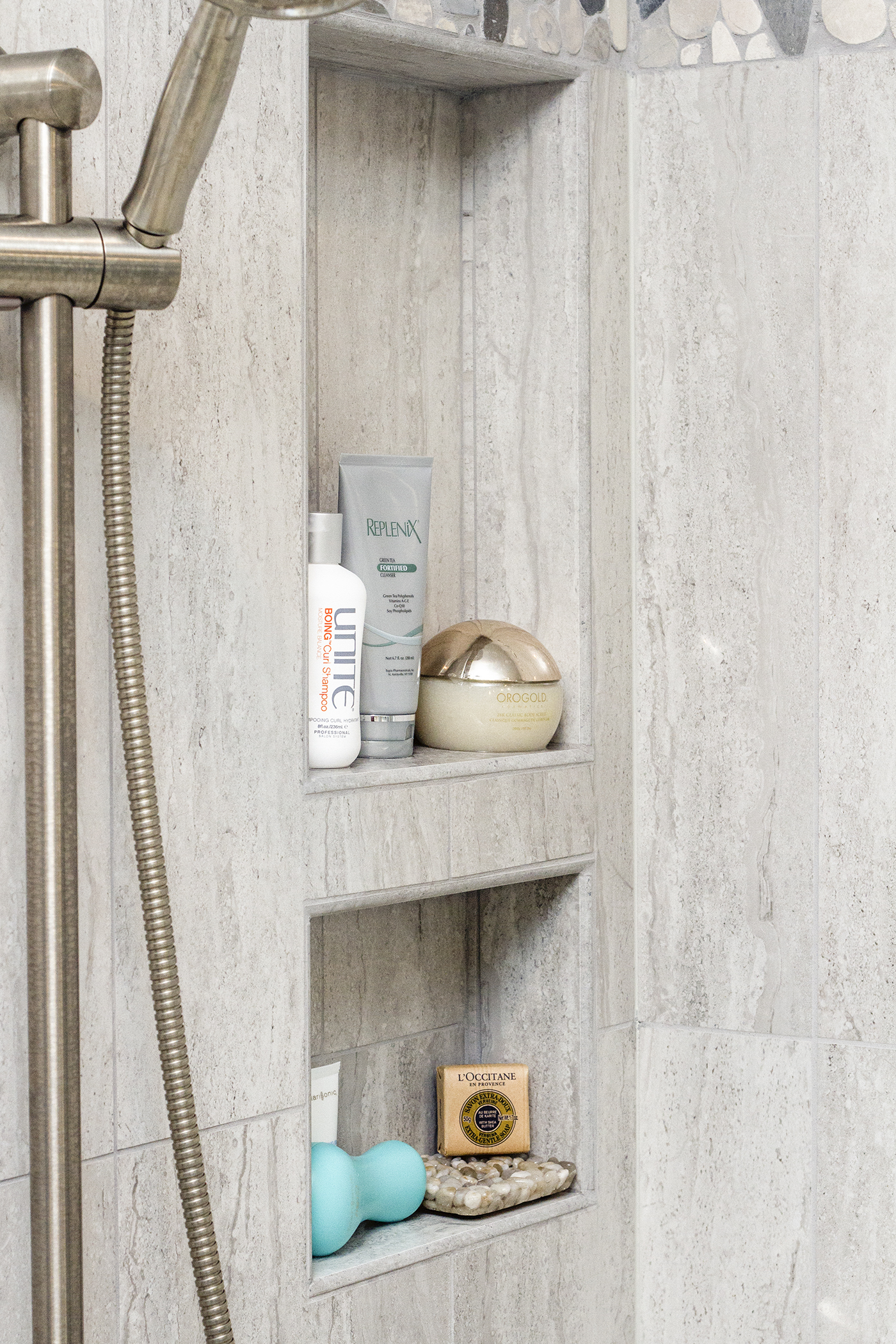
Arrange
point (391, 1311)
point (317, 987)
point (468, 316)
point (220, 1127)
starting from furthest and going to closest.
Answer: point (468, 316) < point (317, 987) < point (391, 1311) < point (220, 1127)

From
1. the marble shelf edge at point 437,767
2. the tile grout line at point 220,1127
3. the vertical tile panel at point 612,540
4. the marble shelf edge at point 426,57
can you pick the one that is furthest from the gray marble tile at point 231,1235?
the marble shelf edge at point 426,57

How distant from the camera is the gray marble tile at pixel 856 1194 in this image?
1122 mm

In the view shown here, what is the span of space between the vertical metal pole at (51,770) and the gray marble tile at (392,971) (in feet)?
1.41

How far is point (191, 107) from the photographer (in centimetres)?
61

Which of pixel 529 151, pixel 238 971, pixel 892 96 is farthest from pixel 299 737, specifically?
pixel 892 96

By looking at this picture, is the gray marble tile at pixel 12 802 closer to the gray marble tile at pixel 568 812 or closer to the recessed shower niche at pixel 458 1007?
the recessed shower niche at pixel 458 1007

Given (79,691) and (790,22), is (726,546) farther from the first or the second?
(79,691)

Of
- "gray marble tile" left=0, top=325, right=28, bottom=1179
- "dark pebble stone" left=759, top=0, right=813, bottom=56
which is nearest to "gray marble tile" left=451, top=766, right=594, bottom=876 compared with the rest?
"gray marble tile" left=0, top=325, right=28, bottom=1179

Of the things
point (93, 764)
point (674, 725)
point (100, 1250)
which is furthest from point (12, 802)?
point (674, 725)

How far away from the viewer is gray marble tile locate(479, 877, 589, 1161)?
1.18 m

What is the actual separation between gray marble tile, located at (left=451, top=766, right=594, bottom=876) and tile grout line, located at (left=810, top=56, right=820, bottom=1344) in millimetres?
175

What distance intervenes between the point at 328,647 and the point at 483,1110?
0.41 meters

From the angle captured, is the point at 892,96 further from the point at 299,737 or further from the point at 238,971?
the point at 238,971

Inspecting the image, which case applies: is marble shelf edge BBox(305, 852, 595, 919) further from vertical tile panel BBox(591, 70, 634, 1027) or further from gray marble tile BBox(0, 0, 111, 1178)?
gray marble tile BBox(0, 0, 111, 1178)
